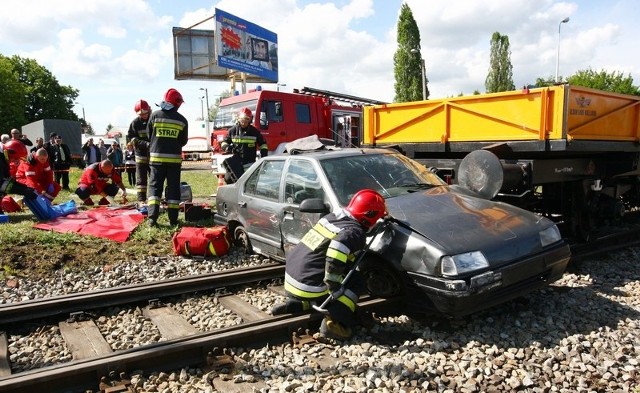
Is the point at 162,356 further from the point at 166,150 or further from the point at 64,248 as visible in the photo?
the point at 166,150

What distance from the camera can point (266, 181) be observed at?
5.63 meters

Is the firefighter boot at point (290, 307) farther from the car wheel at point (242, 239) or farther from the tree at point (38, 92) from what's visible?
the tree at point (38, 92)

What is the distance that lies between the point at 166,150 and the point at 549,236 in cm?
551

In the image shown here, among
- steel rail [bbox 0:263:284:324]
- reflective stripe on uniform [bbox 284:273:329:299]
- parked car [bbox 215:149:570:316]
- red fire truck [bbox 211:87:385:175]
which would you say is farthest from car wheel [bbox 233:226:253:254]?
red fire truck [bbox 211:87:385:175]

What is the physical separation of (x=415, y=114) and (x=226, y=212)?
3.32 metres

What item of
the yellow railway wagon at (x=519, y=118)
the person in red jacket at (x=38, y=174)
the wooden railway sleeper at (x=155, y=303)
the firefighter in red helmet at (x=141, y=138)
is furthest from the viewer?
the person in red jacket at (x=38, y=174)

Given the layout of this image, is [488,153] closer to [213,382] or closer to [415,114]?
[415,114]

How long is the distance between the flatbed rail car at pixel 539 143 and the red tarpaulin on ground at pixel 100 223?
14.3ft

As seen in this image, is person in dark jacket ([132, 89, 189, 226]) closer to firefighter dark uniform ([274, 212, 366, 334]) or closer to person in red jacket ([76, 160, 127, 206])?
person in red jacket ([76, 160, 127, 206])

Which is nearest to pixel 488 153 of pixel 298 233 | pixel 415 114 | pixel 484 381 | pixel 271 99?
pixel 415 114

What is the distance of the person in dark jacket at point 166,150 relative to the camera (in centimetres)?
729

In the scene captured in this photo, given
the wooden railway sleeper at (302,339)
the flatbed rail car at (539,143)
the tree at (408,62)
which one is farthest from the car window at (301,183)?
the tree at (408,62)

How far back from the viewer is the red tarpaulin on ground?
279 inches

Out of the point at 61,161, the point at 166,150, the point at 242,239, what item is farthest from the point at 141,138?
the point at 61,161
